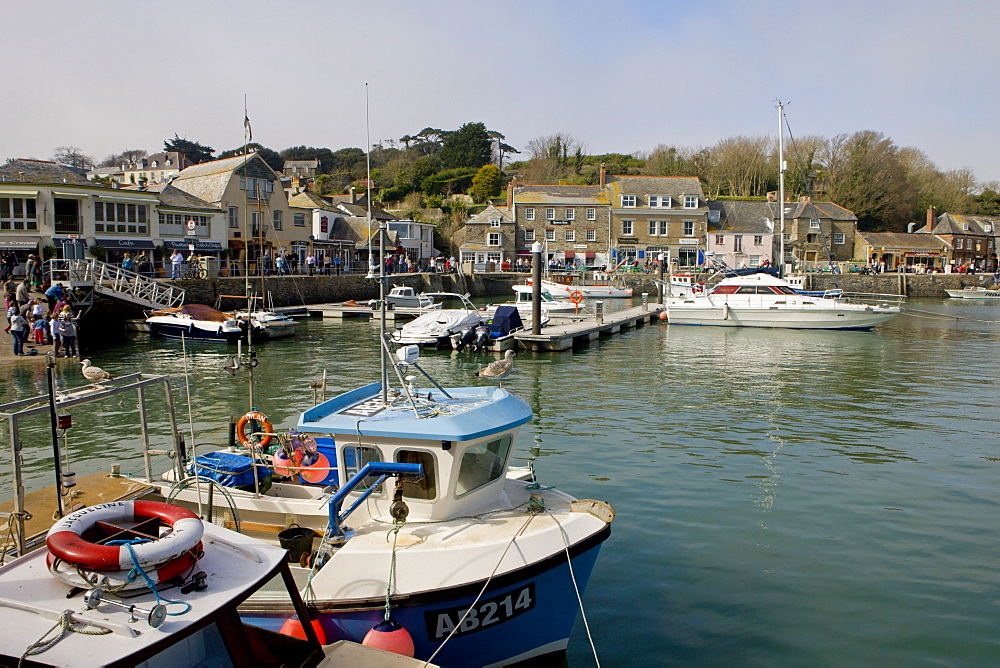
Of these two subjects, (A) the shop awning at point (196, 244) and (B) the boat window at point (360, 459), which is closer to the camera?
(B) the boat window at point (360, 459)

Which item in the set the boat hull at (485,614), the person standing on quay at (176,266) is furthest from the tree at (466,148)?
the boat hull at (485,614)

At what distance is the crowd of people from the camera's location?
24391mm

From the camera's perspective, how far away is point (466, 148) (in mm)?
94938

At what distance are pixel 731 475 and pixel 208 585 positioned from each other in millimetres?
10331

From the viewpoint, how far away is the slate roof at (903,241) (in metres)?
73.0

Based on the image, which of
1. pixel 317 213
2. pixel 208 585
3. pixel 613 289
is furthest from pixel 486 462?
pixel 317 213

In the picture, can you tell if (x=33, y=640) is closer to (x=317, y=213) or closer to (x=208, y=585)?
(x=208, y=585)

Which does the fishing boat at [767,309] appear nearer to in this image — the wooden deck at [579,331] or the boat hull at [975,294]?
the wooden deck at [579,331]

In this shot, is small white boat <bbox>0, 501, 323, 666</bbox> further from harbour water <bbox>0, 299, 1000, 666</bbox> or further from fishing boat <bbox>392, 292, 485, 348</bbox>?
fishing boat <bbox>392, 292, 485, 348</bbox>

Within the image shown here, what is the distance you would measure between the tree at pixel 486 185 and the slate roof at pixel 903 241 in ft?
131

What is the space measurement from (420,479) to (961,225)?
84.9 m

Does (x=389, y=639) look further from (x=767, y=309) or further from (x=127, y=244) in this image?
(x=127, y=244)

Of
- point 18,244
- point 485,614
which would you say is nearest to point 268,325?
point 18,244

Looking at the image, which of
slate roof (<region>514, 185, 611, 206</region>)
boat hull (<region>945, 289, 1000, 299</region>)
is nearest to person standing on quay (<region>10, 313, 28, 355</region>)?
slate roof (<region>514, 185, 611, 206</region>)
